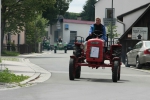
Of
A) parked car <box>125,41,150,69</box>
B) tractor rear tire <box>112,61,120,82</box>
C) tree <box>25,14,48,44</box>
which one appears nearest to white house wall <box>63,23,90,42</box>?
tree <box>25,14,48,44</box>

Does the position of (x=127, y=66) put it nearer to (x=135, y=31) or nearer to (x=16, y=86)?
(x=135, y=31)

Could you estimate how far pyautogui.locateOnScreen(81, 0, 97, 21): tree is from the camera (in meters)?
128

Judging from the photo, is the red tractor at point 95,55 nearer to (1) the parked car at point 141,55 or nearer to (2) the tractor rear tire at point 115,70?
(2) the tractor rear tire at point 115,70

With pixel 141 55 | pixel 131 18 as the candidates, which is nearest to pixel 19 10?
pixel 131 18

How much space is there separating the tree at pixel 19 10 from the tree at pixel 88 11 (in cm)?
8259

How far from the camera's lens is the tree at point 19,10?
4403 centimetres

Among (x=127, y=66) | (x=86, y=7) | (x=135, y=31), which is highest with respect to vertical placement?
(x=86, y=7)

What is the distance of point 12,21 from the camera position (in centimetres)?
4562

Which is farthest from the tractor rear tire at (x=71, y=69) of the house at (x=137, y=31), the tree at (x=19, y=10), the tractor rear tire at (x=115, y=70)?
the tree at (x=19, y=10)

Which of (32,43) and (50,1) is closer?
(50,1)

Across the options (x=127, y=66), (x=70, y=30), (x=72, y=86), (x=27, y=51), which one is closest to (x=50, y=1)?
(x=27, y=51)

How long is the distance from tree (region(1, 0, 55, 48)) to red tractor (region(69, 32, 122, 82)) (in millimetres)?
25974

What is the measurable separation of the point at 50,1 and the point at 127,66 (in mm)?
15012

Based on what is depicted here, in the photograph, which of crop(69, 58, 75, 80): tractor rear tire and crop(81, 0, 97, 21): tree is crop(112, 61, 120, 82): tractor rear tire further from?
crop(81, 0, 97, 21): tree
